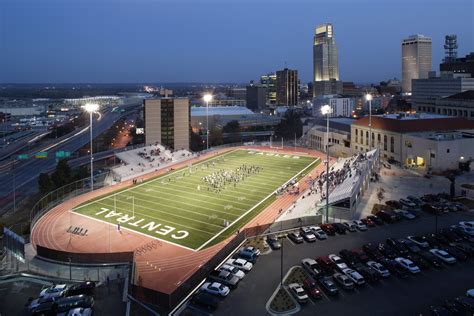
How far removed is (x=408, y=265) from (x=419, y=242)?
9.97ft

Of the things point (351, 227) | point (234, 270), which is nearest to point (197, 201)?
point (351, 227)

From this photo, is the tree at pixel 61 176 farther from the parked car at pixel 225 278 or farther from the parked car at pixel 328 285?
the parked car at pixel 328 285

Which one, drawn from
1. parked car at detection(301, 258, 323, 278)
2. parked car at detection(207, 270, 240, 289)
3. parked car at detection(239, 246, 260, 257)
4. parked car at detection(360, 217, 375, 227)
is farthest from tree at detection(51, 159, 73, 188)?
parked car at detection(301, 258, 323, 278)

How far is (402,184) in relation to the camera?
3197 centimetres

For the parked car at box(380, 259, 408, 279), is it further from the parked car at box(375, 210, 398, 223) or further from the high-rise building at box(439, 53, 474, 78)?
the high-rise building at box(439, 53, 474, 78)

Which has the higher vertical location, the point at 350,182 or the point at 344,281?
the point at 350,182

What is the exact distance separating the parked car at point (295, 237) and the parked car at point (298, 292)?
458cm

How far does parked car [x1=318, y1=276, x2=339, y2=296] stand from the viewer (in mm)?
14837

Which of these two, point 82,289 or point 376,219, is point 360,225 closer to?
point 376,219

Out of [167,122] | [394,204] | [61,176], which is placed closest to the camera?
[394,204]

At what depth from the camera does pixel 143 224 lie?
24984mm

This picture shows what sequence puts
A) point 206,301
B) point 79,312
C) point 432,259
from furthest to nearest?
point 432,259
point 206,301
point 79,312

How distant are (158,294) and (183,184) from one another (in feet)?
69.1

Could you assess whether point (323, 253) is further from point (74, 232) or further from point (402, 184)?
point (402, 184)
